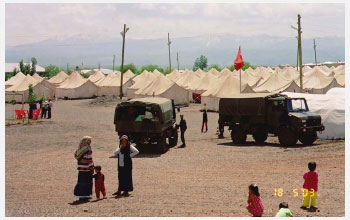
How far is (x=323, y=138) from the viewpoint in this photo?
24375 mm

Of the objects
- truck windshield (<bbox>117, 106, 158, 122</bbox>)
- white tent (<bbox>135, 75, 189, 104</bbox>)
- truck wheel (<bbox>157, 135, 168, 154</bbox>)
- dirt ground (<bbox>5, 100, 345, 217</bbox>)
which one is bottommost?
dirt ground (<bbox>5, 100, 345, 217</bbox>)

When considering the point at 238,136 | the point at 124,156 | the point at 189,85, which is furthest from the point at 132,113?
the point at 189,85

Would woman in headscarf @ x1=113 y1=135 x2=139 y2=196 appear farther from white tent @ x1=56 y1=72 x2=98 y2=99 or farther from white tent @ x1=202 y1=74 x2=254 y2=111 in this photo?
white tent @ x1=56 y1=72 x2=98 y2=99

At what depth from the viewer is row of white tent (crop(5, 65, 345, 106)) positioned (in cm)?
4772

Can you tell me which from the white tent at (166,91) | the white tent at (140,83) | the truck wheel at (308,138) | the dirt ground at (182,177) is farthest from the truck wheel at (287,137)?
the white tent at (140,83)

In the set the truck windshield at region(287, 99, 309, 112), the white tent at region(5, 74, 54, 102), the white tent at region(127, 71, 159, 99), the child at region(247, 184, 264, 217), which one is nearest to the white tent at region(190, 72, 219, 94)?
the white tent at region(127, 71, 159, 99)

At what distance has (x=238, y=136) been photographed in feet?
80.2

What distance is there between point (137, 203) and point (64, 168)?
7.39 metres

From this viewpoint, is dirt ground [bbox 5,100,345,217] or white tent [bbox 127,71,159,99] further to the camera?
white tent [bbox 127,71,159,99]

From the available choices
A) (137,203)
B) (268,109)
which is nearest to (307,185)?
(137,203)

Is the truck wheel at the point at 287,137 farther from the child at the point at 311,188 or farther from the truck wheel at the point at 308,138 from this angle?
the child at the point at 311,188

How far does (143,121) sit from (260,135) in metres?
6.57

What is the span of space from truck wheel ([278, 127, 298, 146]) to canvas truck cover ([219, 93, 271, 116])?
1416 millimetres

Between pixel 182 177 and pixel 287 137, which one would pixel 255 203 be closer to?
pixel 182 177
